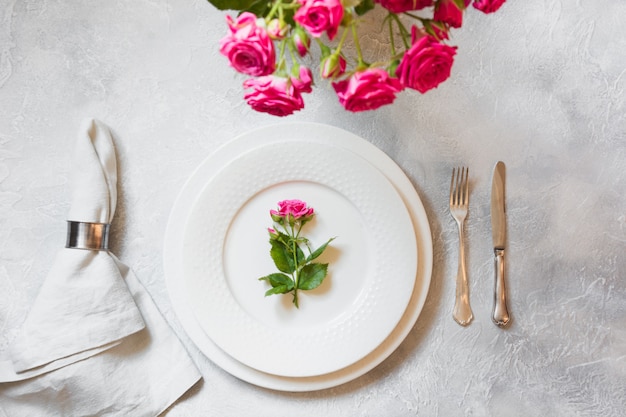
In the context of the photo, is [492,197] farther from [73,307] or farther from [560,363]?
[73,307]

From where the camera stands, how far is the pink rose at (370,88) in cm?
60

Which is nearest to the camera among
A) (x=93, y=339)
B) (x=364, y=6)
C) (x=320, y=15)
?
(x=320, y=15)

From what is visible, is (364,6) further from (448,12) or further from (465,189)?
(465,189)

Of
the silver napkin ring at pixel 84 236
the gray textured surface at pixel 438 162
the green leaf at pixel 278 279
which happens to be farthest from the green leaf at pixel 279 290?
the silver napkin ring at pixel 84 236

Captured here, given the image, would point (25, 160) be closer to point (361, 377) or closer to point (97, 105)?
point (97, 105)

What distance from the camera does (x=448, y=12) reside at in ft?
1.91

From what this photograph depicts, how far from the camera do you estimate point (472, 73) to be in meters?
0.91

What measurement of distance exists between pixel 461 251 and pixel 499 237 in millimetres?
62

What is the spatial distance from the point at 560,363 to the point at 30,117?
900mm

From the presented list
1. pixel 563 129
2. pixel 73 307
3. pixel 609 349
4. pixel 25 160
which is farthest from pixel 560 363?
pixel 25 160

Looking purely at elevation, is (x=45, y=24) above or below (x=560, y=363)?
above

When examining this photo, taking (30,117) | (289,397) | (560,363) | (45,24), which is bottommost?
(289,397)

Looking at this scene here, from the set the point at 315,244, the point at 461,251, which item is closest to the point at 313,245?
the point at 315,244

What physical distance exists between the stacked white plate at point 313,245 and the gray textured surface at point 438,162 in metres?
0.04
